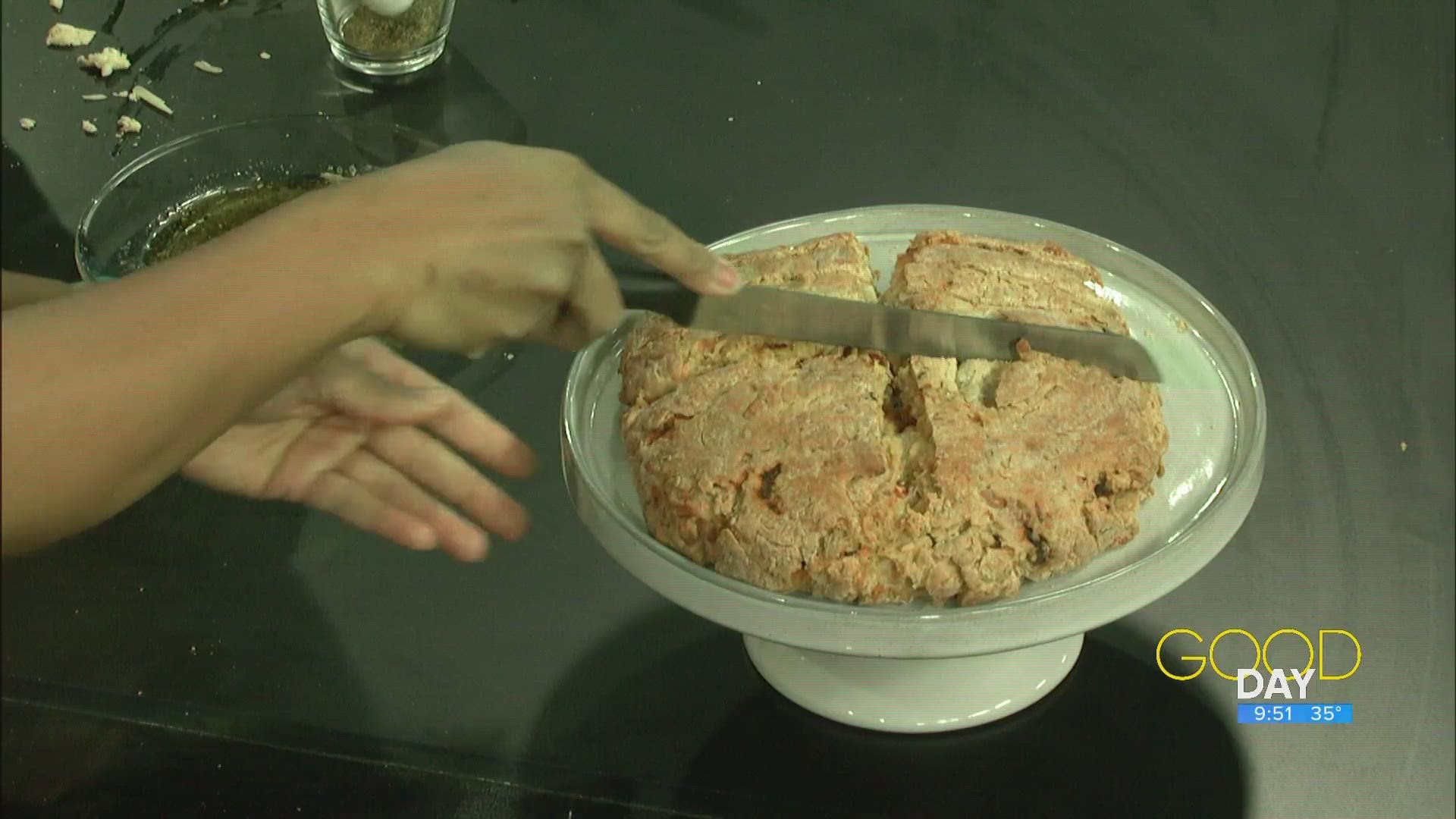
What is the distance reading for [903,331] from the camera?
3.09 feet

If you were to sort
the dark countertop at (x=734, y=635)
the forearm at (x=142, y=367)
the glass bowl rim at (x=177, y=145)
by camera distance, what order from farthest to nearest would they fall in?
1. the glass bowl rim at (x=177, y=145)
2. the dark countertop at (x=734, y=635)
3. the forearm at (x=142, y=367)

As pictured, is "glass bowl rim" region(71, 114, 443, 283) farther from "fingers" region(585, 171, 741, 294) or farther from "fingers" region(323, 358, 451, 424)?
"fingers" region(585, 171, 741, 294)

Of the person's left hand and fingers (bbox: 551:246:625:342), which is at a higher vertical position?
fingers (bbox: 551:246:625:342)

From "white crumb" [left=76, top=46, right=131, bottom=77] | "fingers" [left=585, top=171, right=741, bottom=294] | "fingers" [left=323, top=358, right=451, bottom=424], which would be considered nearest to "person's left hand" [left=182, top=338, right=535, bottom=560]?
"fingers" [left=323, top=358, right=451, bottom=424]

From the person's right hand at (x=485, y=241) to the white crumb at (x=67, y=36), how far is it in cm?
72

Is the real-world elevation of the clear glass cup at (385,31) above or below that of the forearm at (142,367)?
below

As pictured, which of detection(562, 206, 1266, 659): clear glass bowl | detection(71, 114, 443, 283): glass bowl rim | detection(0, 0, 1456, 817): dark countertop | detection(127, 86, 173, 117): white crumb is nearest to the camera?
detection(562, 206, 1266, 659): clear glass bowl

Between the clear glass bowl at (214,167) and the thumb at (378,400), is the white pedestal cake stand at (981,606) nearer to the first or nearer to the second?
the thumb at (378,400)

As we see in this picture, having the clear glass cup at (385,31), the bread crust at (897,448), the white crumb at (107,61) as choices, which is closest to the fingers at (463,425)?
the bread crust at (897,448)

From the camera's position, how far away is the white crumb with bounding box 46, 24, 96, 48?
4.50ft

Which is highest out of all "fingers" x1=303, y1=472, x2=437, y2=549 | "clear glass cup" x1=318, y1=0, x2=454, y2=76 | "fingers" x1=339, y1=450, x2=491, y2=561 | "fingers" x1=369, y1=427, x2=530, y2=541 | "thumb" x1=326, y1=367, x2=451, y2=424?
"clear glass cup" x1=318, y1=0, x2=454, y2=76

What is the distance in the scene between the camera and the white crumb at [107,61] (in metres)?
1.39

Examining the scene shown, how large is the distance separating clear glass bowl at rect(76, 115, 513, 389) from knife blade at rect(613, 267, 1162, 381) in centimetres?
47

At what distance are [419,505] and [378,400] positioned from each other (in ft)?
0.31
